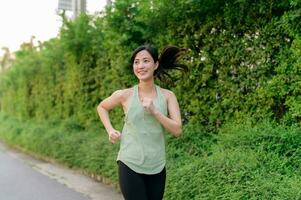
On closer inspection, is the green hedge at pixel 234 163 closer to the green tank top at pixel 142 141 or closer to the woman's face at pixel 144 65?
the green tank top at pixel 142 141

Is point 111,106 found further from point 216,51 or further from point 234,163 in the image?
point 216,51

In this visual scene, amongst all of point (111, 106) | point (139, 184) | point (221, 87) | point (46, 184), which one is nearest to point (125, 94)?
point (111, 106)

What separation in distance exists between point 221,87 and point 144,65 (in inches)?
124

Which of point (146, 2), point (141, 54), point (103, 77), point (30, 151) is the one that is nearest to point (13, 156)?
point (30, 151)

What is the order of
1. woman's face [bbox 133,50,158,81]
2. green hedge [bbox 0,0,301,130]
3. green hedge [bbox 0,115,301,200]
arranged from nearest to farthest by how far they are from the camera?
woman's face [bbox 133,50,158,81] < green hedge [bbox 0,115,301,200] < green hedge [bbox 0,0,301,130]

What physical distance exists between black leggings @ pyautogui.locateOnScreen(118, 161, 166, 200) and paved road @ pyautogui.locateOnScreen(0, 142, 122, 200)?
3.70 metres

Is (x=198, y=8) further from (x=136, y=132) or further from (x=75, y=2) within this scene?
(x=75, y=2)

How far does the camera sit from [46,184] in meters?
8.72

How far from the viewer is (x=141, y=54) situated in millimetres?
3676

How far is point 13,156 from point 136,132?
1129 cm

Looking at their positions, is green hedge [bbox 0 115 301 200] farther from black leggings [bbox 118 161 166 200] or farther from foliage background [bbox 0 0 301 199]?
black leggings [bbox 118 161 166 200]

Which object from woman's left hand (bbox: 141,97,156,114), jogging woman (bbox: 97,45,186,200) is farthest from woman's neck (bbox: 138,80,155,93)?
woman's left hand (bbox: 141,97,156,114)

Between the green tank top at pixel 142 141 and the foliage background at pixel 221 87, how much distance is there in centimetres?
141

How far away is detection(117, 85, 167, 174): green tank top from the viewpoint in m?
3.46
